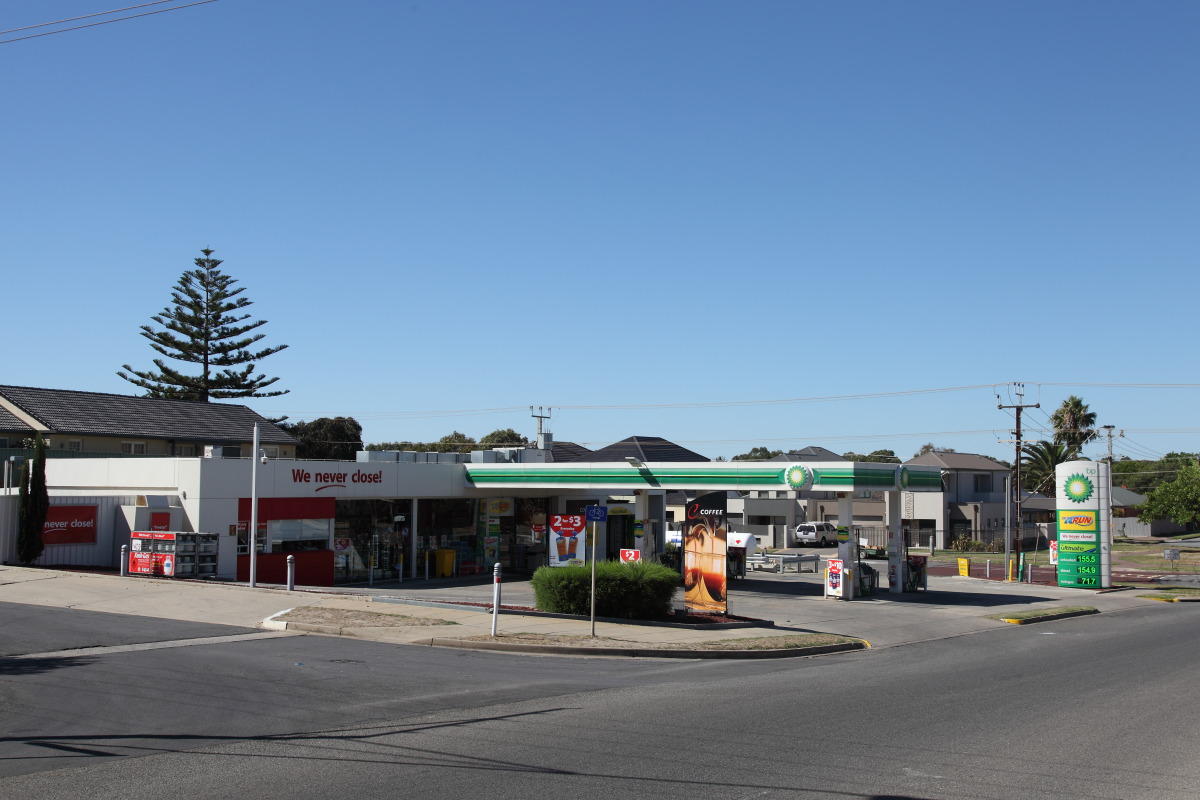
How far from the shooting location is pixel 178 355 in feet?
228

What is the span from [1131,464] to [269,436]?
414ft

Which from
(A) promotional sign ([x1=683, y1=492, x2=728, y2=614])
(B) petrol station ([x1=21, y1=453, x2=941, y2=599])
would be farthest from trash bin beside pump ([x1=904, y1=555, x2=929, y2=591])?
(A) promotional sign ([x1=683, y1=492, x2=728, y2=614])

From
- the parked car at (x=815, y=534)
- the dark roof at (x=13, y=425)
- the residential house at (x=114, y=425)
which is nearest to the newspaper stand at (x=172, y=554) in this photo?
the residential house at (x=114, y=425)

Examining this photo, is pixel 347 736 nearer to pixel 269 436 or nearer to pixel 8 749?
pixel 8 749

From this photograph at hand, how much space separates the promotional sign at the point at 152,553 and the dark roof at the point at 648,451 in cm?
2432

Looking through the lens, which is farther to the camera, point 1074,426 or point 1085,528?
point 1074,426

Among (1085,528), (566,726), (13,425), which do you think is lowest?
(566,726)

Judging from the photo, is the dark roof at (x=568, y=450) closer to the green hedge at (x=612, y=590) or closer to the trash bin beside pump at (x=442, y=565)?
the trash bin beside pump at (x=442, y=565)

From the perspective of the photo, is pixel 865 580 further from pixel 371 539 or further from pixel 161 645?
pixel 161 645

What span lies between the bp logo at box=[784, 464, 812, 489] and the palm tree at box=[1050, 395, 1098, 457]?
62487mm

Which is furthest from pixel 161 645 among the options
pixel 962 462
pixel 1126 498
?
pixel 1126 498

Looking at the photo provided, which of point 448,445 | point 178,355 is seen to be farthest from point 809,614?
point 448,445

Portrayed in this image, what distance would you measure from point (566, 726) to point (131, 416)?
44.3m

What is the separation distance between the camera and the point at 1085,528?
35969 mm
